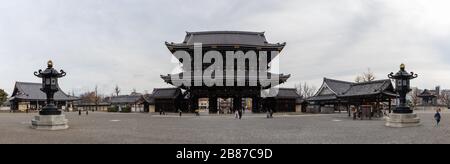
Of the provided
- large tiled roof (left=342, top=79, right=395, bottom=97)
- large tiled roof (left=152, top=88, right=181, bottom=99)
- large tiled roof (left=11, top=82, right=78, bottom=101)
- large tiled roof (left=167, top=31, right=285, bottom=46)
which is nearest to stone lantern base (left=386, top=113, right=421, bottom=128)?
large tiled roof (left=342, top=79, right=395, bottom=97)

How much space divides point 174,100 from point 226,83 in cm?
1159

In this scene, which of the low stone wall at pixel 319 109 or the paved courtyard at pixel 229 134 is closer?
the paved courtyard at pixel 229 134

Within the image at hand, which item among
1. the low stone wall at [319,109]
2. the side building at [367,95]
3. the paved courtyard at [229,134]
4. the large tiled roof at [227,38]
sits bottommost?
the low stone wall at [319,109]

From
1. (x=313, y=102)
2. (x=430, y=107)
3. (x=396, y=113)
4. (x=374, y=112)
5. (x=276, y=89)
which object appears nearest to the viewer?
(x=396, y=113)

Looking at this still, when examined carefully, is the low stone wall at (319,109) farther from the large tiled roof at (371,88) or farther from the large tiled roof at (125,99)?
the large tiled roof at (125,99)

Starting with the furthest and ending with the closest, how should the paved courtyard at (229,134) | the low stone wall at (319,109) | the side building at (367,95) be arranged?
the low stone wall at (319,109) → the side building at (367,95) → the paved courtyard at (229,134)

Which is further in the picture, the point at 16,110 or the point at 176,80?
the point at 16,110

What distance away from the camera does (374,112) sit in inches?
1507

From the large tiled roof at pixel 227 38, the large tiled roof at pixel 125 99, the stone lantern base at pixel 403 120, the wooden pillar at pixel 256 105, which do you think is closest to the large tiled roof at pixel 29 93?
the large tiled roof at pixel 125 99

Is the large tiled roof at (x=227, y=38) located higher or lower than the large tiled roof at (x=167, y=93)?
higher

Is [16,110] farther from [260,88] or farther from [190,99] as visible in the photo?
[260,88]

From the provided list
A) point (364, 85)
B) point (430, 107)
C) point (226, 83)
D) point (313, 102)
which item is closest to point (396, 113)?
point (364, 85)

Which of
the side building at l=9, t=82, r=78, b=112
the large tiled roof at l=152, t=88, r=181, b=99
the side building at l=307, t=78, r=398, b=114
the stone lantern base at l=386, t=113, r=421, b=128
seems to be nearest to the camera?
the stone lantern base at l=386, t=113, r=421, b=128

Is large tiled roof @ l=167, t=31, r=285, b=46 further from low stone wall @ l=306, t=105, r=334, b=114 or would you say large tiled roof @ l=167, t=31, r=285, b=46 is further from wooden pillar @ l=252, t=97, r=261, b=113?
→ low stone wall @ l=306, t=105, r=334, b=114
